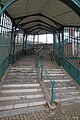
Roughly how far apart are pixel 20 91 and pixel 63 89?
8.68ft

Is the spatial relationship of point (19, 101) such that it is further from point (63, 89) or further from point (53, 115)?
point (63, 89)

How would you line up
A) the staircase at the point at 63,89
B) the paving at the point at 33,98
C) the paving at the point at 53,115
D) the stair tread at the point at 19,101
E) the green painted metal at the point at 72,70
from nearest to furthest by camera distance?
the paving at the point at 53,115
the paving at the point at 33,98
the stair tread at the point at 19,101
the staircase at the point at 63,89
the green painted metal at the point at 72,70

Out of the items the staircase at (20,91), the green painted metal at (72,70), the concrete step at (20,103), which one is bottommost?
the concrete step at (20,103)

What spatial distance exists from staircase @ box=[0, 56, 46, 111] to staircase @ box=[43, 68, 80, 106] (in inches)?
33.1

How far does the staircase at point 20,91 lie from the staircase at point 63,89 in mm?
841

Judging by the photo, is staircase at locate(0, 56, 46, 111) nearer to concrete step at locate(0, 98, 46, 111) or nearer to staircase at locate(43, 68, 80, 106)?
concrete step at locate(0, 98, 46, 111)

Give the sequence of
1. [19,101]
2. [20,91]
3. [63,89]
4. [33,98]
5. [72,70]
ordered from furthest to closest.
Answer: [72,70], [63,89], [20,91], [33,98], [19,101]

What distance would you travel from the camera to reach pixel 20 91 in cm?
912

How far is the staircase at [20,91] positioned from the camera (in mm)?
7973

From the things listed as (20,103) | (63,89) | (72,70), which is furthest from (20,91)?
(72,70)

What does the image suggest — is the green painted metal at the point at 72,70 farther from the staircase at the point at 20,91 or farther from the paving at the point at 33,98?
the staircase at the point at 20,91

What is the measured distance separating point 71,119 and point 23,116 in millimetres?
1835

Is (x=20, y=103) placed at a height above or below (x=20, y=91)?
below

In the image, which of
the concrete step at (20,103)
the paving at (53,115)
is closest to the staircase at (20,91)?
the concrete step at (20,103)
